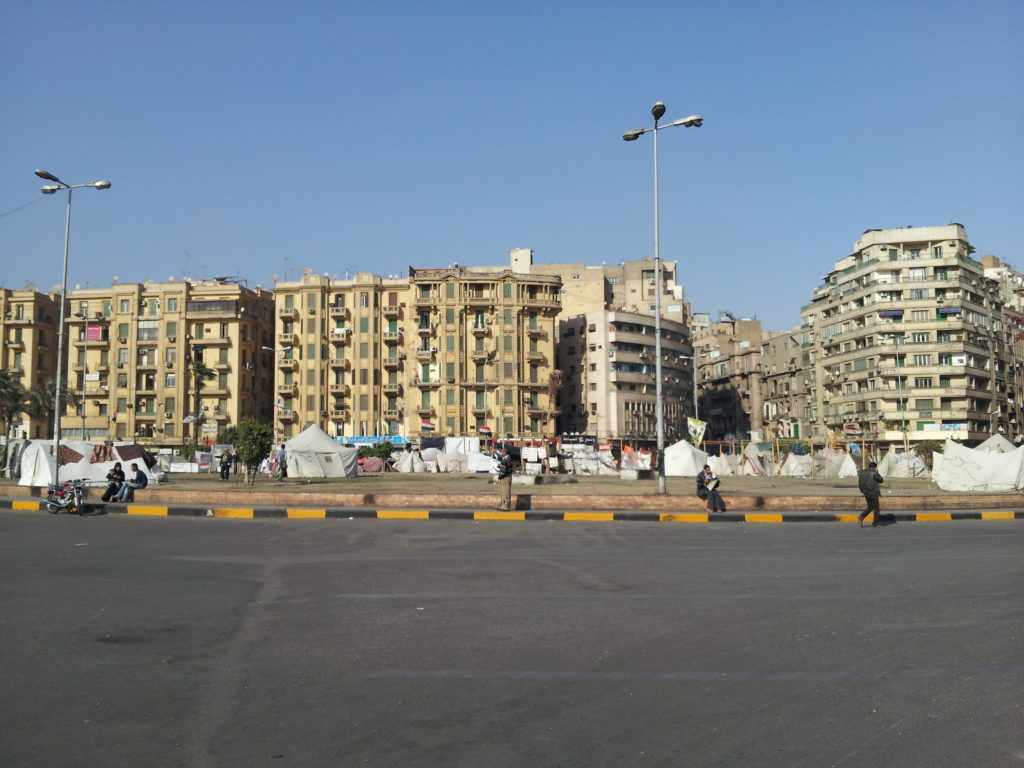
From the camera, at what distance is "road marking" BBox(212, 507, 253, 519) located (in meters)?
21.6

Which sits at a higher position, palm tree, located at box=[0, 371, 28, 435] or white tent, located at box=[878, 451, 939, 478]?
palm tree, located at box=[0, 371, 28, 435]

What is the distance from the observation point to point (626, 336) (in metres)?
93.8

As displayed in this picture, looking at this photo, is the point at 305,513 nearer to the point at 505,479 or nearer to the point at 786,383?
the point at 505,479

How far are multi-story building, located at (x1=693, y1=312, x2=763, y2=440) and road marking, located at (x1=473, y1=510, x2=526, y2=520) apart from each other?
295 feet

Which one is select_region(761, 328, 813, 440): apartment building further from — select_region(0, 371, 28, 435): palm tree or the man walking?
the man walking

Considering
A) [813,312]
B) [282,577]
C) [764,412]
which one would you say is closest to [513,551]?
[282,577]

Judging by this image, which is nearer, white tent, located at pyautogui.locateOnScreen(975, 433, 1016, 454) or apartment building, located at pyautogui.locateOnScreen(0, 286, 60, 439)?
white tent, located at pyautogui.locateOnScreen(975, 433, 1016, 454)

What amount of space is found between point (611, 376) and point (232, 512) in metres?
73.7

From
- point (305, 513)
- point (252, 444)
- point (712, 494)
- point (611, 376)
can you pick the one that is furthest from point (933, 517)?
point (611, 376)

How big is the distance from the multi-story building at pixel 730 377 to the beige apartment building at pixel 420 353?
35207mm

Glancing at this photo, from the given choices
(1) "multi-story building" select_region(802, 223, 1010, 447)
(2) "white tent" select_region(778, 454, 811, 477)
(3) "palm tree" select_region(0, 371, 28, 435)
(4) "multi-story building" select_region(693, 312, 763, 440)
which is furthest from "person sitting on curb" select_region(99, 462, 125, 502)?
(4) "multi-story building" select_region(693, 312, 763, 440)

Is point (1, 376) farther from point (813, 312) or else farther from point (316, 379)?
point (813, 312)

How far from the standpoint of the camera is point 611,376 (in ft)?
305

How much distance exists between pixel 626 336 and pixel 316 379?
34416 mm
